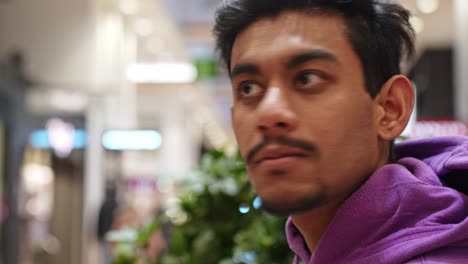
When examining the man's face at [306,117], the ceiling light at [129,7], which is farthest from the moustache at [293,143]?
the ceiling light at [129,7]

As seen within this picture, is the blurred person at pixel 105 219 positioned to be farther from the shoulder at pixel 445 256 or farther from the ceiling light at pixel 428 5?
the shoulder at pixel 445 256

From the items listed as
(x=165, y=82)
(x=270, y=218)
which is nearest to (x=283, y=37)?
(x=270, y=218)

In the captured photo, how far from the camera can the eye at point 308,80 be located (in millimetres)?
995

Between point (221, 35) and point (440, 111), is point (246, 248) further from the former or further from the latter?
point (440, 111)

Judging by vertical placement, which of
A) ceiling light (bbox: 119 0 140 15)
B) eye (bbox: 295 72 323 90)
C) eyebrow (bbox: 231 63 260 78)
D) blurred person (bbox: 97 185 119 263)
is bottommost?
blurred person (bbox: 97 185 119 263)

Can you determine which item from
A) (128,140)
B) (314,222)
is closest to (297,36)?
(314,222)

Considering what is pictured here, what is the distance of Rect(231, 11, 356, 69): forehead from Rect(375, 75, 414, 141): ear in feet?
0.28

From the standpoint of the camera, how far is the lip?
0.98m

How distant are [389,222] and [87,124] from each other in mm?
8905

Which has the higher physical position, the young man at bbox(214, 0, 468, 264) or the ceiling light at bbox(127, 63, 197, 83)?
the young man at bbox(214, 0, 468, 264)

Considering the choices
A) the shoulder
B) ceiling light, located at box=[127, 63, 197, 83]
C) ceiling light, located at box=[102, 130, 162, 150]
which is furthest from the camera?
ceiling light, located at box=[127, 63, 197, 83]

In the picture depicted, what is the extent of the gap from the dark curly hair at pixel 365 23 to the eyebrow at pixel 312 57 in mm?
48

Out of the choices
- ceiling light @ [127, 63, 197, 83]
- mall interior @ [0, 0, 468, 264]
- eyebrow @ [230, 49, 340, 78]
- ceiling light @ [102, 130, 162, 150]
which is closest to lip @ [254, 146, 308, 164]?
eyebrow @ [230, 49, 340, 78]

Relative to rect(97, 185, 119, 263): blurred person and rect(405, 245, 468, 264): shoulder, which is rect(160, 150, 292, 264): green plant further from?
rect(97, 185, 119, 263): blurred person
